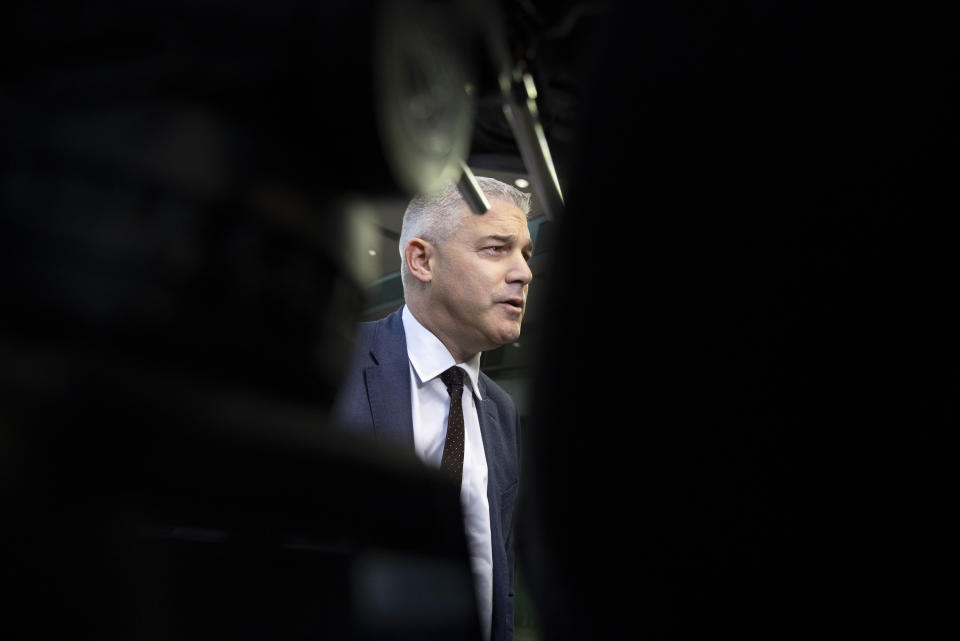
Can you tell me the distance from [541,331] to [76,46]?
→ 19cm

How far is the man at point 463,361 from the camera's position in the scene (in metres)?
1.16

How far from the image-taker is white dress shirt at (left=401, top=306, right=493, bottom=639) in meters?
1.19

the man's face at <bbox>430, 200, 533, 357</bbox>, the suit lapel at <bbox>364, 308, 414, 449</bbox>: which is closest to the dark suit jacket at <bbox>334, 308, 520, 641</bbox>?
the suit lapel at <bbox>364, 308, 414, 449</bbox>

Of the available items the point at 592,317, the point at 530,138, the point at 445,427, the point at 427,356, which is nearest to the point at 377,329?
the point at 427,356

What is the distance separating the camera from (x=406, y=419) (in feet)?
3.80

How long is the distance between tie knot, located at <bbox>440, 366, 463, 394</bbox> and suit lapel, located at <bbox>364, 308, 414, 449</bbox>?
0.09 metres

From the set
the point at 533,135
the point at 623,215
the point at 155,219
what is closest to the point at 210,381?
the point at 155,219

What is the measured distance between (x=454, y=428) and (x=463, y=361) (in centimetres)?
21

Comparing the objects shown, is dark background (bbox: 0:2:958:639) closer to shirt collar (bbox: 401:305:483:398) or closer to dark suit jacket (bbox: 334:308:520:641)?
dark suit jacket (bbox: 334:308:520:641)

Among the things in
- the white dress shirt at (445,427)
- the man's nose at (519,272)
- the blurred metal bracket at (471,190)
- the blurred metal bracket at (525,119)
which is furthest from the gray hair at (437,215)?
the blurred metal bracket at (471,190)

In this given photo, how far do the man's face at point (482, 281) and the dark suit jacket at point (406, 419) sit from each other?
10 centimetres

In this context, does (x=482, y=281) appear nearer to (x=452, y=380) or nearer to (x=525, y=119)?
(x=452, y=380)

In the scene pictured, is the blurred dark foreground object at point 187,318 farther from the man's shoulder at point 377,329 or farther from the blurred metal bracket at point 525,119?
the man's shoulder at point 377,329

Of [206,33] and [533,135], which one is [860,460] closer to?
[206,33]
